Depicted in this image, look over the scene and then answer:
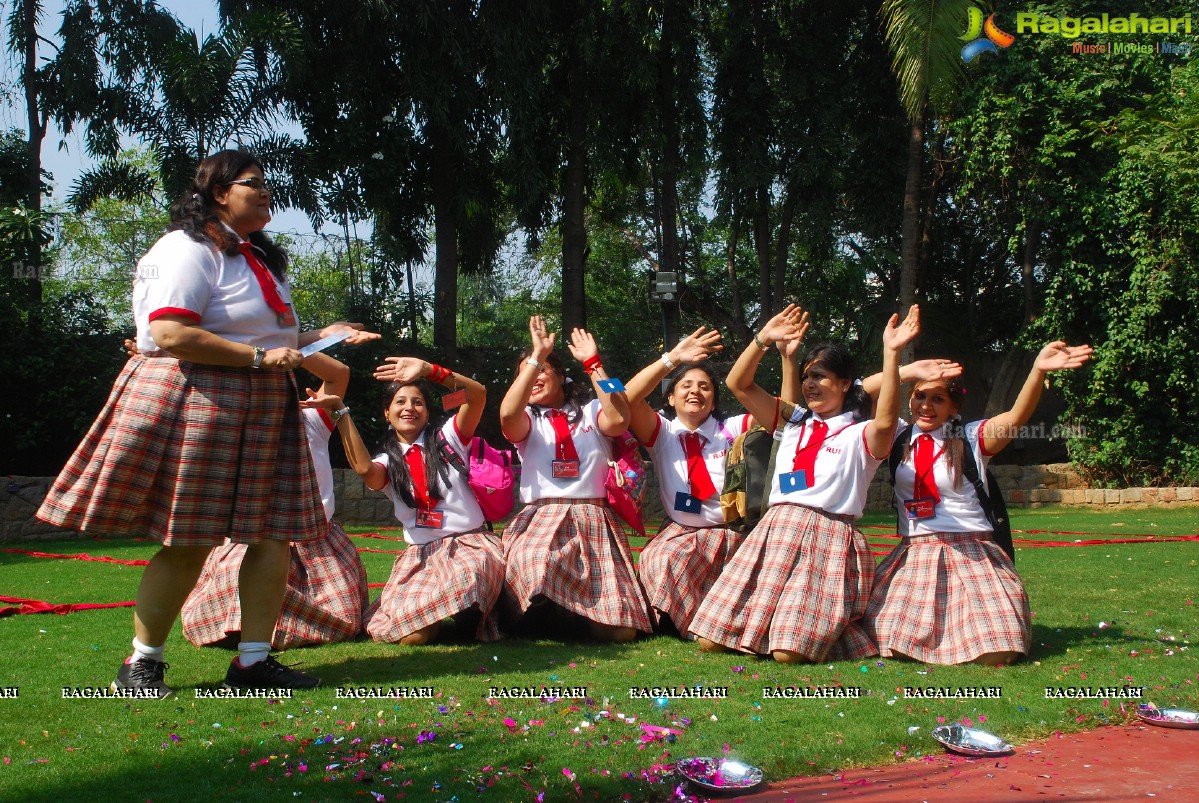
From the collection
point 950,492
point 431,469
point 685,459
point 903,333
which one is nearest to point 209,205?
point 431,469

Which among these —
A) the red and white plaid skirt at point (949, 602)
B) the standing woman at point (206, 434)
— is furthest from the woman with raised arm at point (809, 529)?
the standing woman at point (206, 434)

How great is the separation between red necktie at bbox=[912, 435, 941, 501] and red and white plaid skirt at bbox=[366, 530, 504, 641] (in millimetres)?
1954

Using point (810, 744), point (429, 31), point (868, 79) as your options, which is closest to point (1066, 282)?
point (868, 79)

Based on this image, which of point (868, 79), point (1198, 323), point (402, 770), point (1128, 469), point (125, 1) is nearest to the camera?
point (402, 770)

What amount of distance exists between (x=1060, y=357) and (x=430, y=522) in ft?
9.65

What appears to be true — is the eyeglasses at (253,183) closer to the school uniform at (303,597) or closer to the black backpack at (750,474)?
the school uniform at (303,597)

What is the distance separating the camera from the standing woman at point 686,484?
4.99 m

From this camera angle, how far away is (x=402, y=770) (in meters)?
2.83

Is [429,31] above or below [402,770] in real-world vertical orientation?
above

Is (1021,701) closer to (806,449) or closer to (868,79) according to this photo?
(806,449)

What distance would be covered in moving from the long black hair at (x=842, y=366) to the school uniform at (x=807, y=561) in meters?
0.12

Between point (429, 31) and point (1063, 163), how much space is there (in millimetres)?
9916

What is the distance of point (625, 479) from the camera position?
521cm

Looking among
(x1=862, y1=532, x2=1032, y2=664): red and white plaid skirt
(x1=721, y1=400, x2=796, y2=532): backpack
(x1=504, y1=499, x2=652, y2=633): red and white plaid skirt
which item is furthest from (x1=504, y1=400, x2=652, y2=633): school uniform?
(x1=862, y1=532, x2=1032, y2=664): red and white plaid skirt
